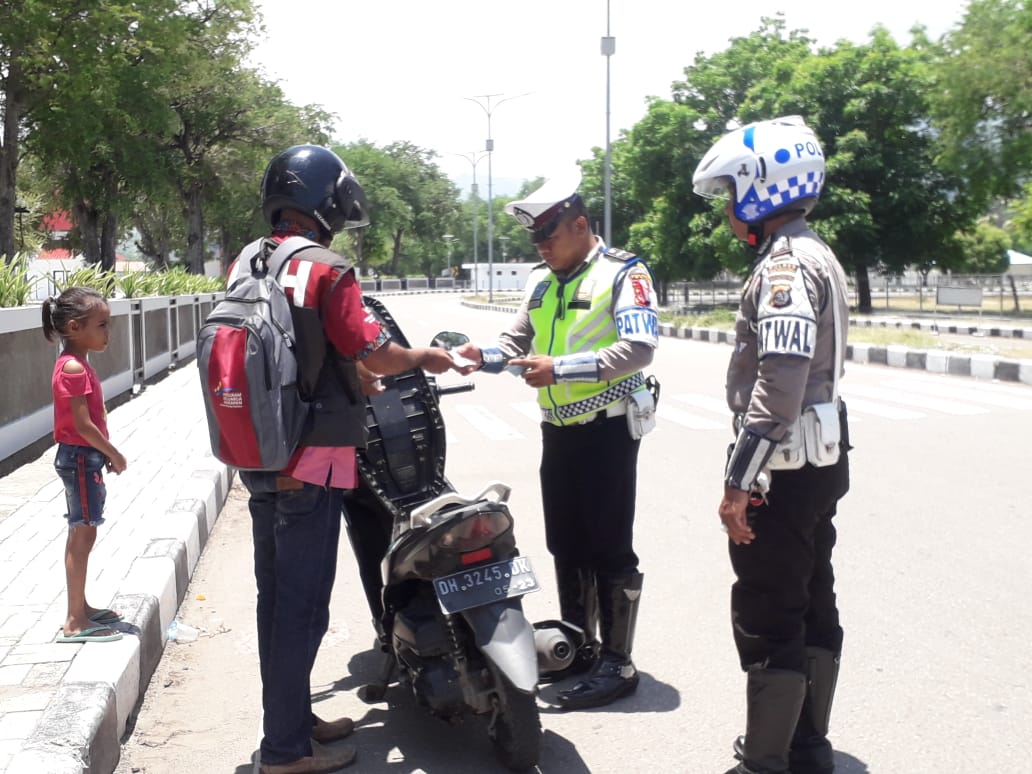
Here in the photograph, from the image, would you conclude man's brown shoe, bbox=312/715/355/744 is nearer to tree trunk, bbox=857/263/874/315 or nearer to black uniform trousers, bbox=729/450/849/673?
black uniform trousers, bbox=729/450/849/673

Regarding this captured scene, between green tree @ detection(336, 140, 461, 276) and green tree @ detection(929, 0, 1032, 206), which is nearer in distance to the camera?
green tree @ detection(929, 0, 1032, 206)

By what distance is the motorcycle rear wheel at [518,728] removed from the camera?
3.17 metres

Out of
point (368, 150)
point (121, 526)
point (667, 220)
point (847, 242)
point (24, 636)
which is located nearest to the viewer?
point (24, 636)

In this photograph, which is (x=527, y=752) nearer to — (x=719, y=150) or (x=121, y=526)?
(x=719, y=150)

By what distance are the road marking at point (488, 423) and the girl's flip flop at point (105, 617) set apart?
589 cm

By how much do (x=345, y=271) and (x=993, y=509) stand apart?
16.2 ft

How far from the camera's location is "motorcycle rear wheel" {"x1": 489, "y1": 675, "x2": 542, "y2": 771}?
3170 mm

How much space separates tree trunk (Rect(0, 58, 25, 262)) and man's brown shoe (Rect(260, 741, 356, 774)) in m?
23.3

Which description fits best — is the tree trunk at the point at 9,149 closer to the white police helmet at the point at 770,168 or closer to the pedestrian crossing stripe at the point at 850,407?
the pedestrian crossing stripe at the point at 850,407

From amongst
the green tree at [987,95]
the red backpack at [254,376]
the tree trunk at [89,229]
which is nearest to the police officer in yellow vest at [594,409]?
the red backpack at [254,376]

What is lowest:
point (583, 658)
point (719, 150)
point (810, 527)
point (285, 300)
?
point (583, 658)

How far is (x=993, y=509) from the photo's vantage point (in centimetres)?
657

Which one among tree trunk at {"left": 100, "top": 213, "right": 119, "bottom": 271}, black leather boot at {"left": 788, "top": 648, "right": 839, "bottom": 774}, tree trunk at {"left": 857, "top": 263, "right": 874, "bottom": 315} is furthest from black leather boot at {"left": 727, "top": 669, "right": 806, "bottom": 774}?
tree trunk at {"left": 100, "top": 213, "right": 119, "bottom": 271}

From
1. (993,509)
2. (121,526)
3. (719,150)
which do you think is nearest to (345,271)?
(719,150)
